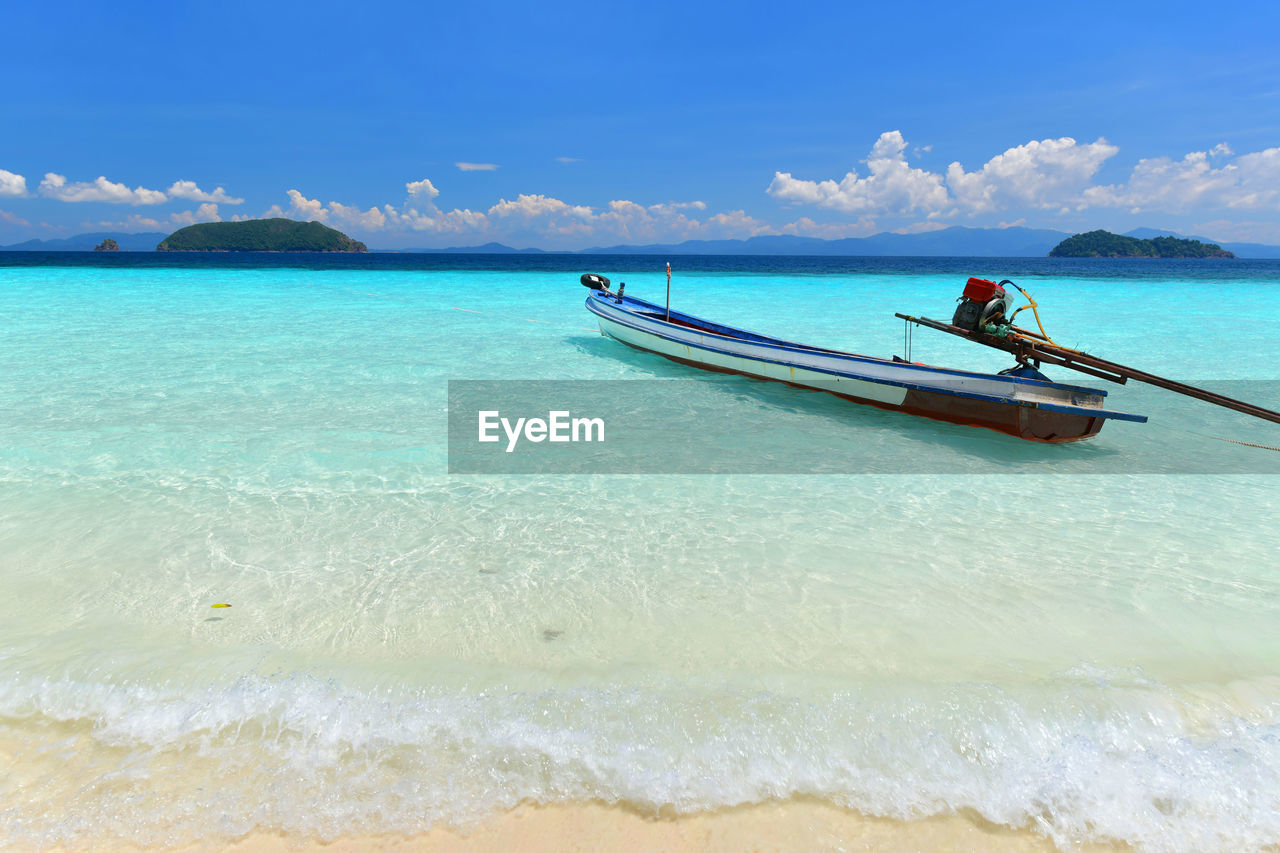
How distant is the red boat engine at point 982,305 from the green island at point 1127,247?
19053cm

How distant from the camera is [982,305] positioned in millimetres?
9562

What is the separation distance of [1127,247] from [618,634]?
678 feet

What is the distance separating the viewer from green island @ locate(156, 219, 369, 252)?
183125mm

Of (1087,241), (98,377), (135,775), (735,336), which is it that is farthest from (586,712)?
(1087,241)

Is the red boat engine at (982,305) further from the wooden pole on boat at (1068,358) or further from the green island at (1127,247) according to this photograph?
the green island at (1127,247)

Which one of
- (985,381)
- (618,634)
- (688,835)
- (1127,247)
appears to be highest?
(1127,247)

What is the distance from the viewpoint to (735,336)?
1442 centimetres

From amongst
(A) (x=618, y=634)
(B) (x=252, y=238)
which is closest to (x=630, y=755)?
(A) (x=618, y=634)

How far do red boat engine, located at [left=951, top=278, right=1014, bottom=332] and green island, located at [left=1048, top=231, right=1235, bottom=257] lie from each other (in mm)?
190525
